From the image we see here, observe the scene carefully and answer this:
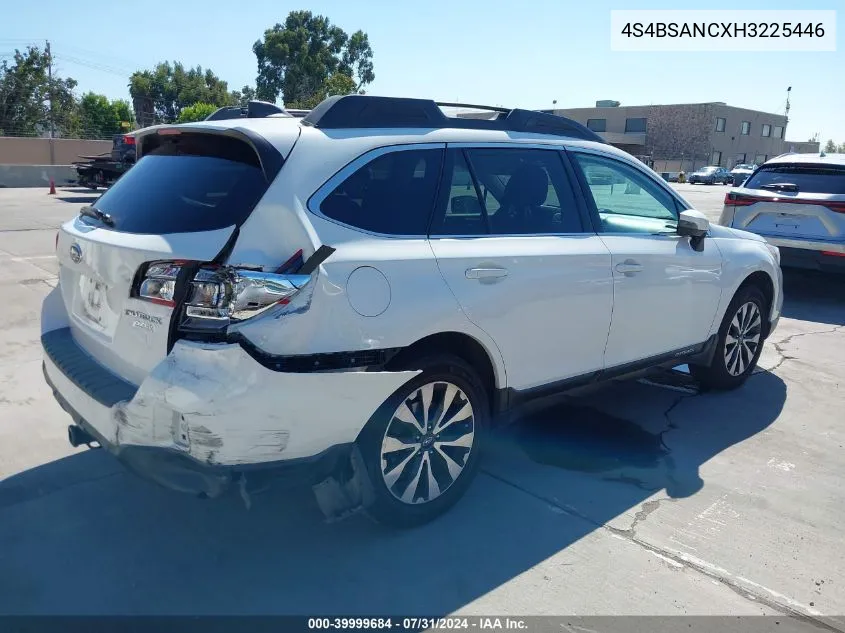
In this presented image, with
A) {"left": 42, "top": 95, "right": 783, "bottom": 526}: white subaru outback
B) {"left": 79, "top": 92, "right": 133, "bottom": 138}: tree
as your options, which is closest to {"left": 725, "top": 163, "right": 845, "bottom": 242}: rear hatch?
{"left": 42, "top": 95, "right": 783, "bottom": 526}: white subaru outback

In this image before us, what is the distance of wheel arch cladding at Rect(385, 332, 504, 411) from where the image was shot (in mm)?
3113

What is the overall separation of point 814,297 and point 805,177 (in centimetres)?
166

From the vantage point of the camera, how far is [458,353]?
11.2 ft

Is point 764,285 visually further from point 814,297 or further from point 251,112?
point 814,297

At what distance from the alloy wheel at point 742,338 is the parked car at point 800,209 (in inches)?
137

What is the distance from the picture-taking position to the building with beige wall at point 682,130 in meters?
73.1

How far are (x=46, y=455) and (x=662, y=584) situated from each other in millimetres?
3347

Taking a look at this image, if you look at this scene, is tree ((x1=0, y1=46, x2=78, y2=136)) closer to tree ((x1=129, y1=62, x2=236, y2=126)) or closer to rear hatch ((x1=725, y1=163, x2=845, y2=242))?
tree ((x1=129, y1=62, x2=236, y2=126))

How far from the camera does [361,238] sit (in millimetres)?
3027

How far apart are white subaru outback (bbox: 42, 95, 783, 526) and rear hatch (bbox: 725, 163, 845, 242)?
17.3ft

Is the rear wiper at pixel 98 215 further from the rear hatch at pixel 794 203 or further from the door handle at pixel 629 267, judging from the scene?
the rear hatch at pixel 794 203

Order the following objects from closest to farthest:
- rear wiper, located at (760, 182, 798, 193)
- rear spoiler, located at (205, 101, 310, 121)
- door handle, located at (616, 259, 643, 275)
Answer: rear spoiler, located at (205, 101, 310, 121) < door handle, located at (616, 259, 643, 275) < rear wiper, located at (760, 182, 798, 193)

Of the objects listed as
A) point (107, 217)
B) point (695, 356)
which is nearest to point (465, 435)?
point (107, 217)

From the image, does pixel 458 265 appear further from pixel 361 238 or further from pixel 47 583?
pixel 47 583
